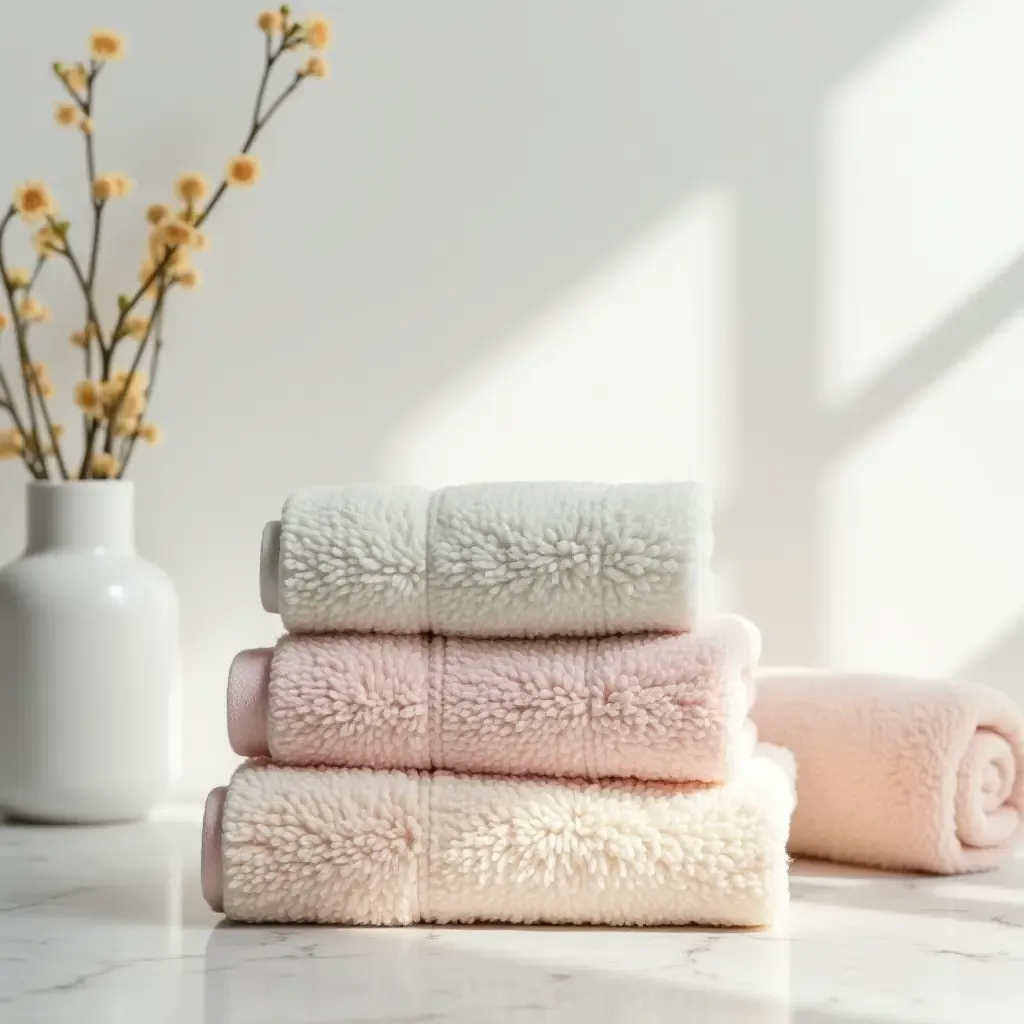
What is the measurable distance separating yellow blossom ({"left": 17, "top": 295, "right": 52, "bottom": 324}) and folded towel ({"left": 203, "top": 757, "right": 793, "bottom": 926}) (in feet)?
1.86

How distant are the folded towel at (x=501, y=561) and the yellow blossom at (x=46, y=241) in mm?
466

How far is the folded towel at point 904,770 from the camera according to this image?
1.11 meters

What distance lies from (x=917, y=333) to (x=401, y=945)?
2.44 feet

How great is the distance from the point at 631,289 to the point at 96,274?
1.54ft

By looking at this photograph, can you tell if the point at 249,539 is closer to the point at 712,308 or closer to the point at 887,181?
the point at 712,308

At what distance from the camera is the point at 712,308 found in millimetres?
1398

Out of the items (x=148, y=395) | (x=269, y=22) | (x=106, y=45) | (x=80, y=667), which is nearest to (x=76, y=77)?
(x=106, y=45)

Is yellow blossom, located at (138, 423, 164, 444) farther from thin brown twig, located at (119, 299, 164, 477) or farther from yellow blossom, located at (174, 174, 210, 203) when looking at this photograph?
yellow blossom, located at (174, 174, 210, 203)

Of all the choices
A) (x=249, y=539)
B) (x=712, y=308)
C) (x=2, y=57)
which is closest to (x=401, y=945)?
(x=249, y=539)

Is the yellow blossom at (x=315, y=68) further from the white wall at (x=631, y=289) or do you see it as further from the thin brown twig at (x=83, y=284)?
the thin brown twig at (x=83, y=284)

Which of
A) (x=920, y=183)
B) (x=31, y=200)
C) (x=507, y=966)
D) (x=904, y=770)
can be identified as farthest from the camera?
(x=920, y=183)

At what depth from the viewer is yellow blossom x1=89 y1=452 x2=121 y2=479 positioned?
134 cm

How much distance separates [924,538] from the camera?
1389 mm

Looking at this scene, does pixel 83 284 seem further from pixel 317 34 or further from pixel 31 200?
pixel 317 34
